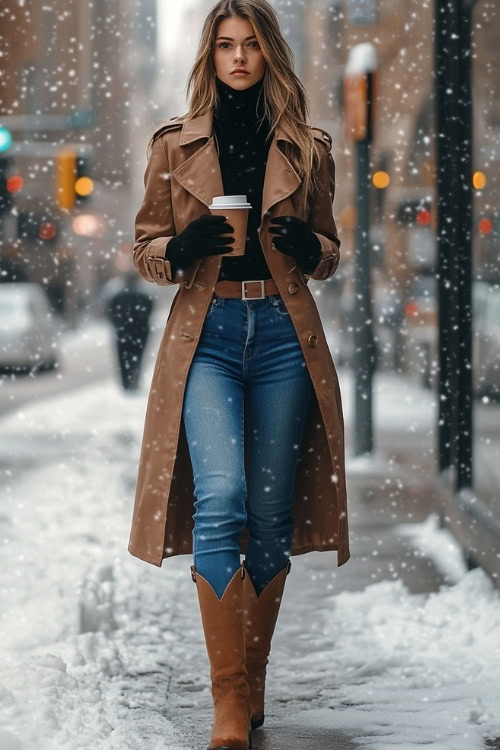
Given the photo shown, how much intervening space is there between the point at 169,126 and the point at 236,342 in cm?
66

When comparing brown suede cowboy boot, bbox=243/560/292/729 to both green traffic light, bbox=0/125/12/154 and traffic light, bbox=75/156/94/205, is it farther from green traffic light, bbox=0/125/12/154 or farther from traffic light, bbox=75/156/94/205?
traffic light, bbox=75/156/94/205

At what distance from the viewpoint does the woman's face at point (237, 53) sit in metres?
3.40

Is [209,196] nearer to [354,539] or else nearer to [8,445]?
[354,539]

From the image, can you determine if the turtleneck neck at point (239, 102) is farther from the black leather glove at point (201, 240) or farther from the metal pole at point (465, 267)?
the metal pole at point (465, 267)

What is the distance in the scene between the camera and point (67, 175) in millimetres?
18609

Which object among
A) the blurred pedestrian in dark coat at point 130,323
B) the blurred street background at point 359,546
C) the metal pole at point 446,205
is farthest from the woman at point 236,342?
the blurred pedestrian in dark coat at point 130,323

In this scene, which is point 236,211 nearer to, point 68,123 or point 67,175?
point 67,175

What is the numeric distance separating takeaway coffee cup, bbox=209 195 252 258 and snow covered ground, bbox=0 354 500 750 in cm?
138

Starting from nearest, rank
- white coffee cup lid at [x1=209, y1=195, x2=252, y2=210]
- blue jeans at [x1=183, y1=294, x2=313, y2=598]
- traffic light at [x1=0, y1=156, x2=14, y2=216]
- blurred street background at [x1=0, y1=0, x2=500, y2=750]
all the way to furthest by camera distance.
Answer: white coffee cup lid at [x1=209, y1=195, x2=252, y2=210] → blue jeans at [x1=183, y1=294, x2=313, y2=598] → blurred street background at [x1=0, y1=0, x2=500, y2=750] → traffic light at [x1=0, y1=156, x2=14, y2=216]

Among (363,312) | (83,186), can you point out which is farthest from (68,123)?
(363,312)

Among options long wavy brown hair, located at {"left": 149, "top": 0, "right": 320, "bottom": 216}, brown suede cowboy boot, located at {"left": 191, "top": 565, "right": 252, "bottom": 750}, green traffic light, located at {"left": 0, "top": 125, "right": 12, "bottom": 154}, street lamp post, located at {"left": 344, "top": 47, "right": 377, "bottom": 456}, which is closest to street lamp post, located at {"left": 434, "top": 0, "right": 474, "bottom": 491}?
long wavy brown hair, located at {"left": 149, "top": 0, "right": 320, "bottom": 216}

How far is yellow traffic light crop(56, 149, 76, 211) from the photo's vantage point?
18.1m

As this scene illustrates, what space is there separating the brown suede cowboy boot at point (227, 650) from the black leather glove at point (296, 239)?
0.86m

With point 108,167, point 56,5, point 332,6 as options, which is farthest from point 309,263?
point 108,167
